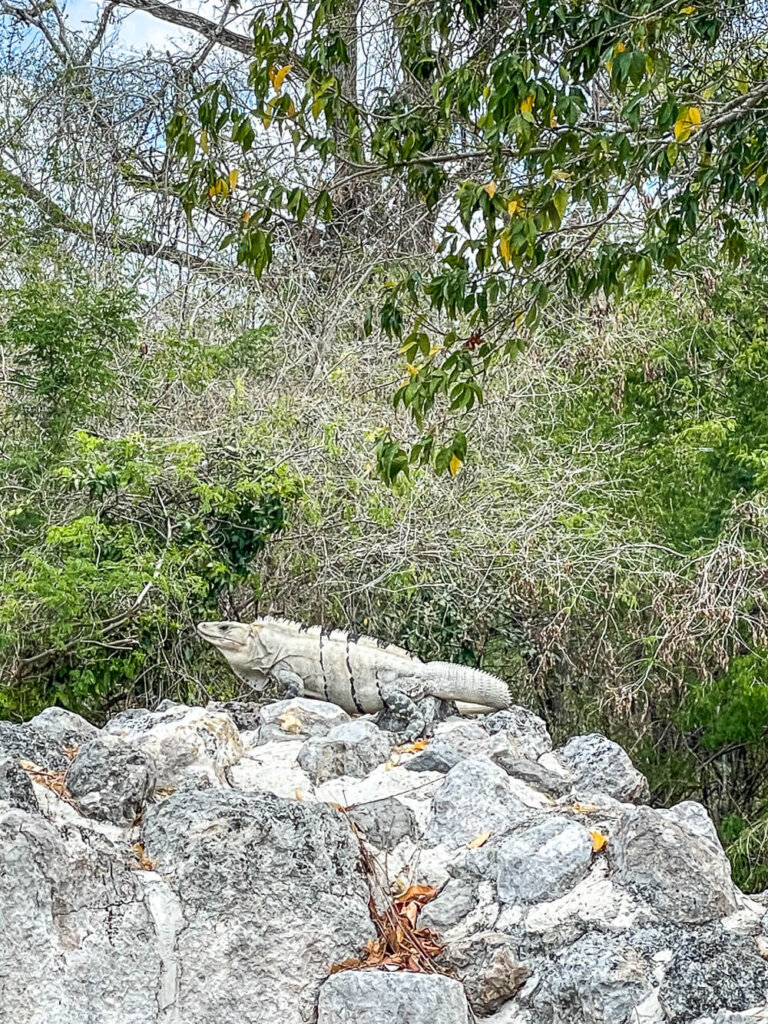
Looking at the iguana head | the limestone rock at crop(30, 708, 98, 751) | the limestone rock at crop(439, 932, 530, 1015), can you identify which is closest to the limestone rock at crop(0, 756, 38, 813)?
the limestone rock at crop(30, 708, 98, 751)

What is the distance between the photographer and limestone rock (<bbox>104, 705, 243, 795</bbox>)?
11.6 feet

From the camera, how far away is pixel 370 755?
12.9ft

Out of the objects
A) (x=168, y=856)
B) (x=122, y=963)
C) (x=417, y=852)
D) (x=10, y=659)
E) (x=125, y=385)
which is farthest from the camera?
(x=125, y=385)

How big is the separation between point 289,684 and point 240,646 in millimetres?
352

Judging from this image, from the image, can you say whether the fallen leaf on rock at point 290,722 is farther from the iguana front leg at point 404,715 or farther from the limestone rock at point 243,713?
the iguana front leg at point 404,715

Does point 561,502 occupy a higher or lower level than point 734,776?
higher

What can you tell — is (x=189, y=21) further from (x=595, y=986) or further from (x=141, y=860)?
(x=595, y=986)

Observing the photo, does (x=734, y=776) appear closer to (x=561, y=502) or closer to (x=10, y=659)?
(x=561, y=502)

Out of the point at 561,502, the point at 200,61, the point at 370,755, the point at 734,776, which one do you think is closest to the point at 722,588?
the point at 561,502

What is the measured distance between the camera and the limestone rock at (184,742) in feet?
11.6

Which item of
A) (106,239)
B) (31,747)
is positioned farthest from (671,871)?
(106,239)

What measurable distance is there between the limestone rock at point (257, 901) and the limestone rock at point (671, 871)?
677 millimetres

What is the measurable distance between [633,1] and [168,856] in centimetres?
327

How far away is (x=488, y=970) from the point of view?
289 cm
